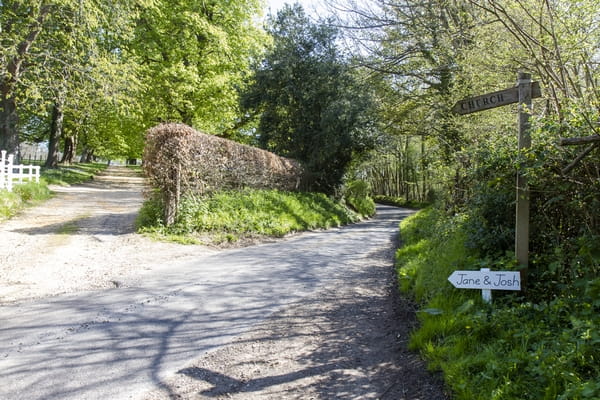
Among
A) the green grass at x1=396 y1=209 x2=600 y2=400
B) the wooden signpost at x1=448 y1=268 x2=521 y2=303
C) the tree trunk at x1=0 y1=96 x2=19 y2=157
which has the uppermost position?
the tree trunk at x1=0 y1=96 x2=19 y2=157

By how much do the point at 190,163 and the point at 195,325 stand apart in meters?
6.54

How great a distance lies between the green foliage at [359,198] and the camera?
2400 cm

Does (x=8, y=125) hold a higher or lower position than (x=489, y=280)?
higher

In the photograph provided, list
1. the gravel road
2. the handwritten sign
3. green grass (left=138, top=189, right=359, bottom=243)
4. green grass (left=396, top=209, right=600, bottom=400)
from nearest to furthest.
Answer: green grass (left=396, top=209, right=600, bottom=400), the gravel road, the handwritten sign, green grass (left=138, top=189, right=359, bottom=243)

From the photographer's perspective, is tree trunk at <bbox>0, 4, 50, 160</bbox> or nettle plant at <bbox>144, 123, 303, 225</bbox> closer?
nettle plant at <bbox>144, 123, 303, 225</bbox>

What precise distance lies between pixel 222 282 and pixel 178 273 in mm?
1030

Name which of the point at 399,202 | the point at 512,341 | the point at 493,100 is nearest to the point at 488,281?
the point at 512,341

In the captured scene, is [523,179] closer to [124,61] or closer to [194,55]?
[124,61]

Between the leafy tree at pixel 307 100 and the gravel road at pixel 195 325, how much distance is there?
10683mm

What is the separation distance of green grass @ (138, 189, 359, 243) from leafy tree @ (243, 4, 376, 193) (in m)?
4.02

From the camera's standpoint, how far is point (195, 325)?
15.9 feet

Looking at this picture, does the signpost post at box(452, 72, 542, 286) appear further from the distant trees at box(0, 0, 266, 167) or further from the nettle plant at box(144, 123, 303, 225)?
the distant trees at box(0, 0, 266, 167)

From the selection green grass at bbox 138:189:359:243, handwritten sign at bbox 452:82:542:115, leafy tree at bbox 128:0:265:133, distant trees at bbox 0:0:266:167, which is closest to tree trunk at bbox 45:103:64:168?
distant trees at bbox 0:0:266:167

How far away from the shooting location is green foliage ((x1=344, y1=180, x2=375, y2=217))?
2400cm
